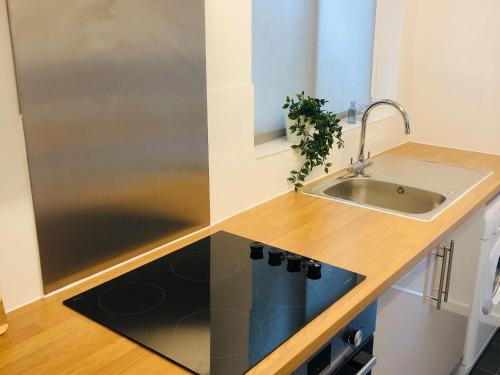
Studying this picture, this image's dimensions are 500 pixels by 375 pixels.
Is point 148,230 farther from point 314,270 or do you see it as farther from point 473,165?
point 473,165


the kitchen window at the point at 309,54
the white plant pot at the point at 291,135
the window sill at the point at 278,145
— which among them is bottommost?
the window sill at the point at 278,145

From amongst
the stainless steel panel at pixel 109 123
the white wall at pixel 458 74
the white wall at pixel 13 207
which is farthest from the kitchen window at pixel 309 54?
the white wall at pixel 13 207

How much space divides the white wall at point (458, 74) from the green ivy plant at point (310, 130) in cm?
96

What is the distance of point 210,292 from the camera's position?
1.36m

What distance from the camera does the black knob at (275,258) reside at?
4.99 feet

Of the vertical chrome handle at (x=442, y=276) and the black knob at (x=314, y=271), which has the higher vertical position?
the black knob at (x=314, y=271)

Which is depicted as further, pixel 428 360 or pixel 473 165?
pixel 473 165

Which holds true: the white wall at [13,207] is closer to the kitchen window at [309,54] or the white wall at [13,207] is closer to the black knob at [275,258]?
the black knob at [275,258]

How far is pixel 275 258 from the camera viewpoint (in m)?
1.54

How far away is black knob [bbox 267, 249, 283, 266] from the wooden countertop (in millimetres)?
69

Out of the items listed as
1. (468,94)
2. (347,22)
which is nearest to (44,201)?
(347,22)

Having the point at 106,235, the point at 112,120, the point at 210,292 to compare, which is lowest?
the point at 210,292

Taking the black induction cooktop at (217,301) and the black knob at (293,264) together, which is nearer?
the black induction cooktop at (217,301)

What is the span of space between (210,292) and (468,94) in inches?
77.3
